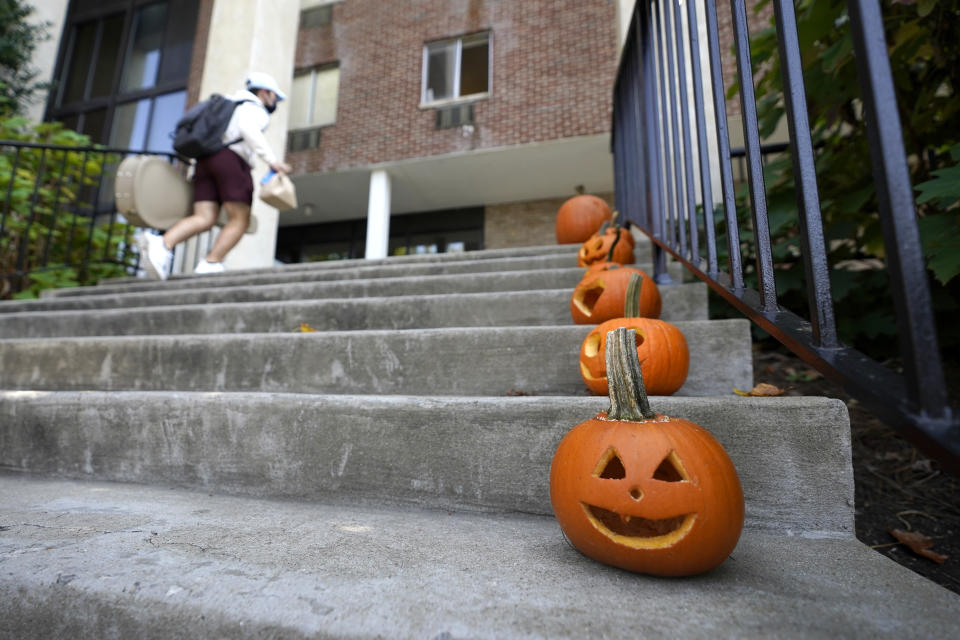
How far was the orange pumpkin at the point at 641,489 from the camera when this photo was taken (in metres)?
0.85

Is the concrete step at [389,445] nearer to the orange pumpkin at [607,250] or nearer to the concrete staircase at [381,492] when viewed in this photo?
the concrete staircase at [381,492]

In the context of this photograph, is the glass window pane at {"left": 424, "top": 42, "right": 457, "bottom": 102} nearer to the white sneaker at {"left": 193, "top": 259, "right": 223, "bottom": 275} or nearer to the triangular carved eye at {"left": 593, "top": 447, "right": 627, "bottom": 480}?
the white sneaker at {"left": 193, "top": 259, "right": 223, "bottom": 275}

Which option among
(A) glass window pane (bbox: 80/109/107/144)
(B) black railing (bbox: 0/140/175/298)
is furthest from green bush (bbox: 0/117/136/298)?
(A) glass window pane (bbox: 80/109/107/144)

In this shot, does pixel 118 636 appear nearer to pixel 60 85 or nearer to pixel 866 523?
pixel 866 523

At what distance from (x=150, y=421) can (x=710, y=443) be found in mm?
1607

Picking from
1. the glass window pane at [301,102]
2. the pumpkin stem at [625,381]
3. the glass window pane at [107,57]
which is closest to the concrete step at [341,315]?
the pumpkin stem at [625,381]

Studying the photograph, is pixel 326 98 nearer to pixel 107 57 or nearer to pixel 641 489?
pixel 107 57

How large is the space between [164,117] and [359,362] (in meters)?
11.8

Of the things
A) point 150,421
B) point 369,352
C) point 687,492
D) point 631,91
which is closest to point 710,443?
point 687,492

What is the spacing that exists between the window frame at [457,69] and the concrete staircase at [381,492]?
25.0 ft

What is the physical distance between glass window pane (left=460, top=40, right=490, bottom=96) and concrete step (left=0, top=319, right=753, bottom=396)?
27.3ft

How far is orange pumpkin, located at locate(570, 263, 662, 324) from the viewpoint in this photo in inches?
69.8

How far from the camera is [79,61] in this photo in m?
11.7

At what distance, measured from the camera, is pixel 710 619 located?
70 cm
